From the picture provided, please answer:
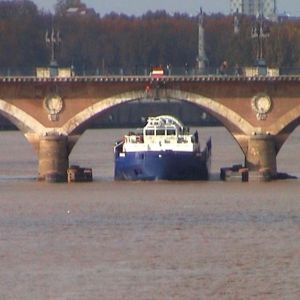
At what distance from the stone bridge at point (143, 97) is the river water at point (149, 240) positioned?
1970 mm

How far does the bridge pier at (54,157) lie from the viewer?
85688mm

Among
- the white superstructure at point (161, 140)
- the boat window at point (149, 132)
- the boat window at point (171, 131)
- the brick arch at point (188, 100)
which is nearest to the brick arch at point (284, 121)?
the brick arch at point (188, 100)

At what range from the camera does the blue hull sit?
85688 mm

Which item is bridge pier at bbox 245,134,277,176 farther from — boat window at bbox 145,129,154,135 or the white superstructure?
boat window at bbox 145,129,154,135

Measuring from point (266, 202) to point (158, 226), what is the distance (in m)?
9.91

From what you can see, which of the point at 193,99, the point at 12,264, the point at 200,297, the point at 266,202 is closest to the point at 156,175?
the point at 193,99

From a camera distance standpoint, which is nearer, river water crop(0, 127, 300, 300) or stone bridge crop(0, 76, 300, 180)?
river water crop(0, 127, 300, 300)

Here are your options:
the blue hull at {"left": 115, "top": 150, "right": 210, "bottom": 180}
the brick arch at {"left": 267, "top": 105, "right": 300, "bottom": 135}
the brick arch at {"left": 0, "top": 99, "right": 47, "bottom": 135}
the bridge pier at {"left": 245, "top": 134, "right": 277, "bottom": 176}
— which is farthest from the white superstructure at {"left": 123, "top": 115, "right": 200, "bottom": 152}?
the brick arch at {"left": 0, "top": 99, "right": 47, "bottom": 135}

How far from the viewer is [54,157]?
85.9 meters

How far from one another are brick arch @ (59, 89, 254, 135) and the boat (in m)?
1.66

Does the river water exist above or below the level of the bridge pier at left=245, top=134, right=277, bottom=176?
below

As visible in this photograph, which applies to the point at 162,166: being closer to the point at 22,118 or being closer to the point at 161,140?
the point at 161,140

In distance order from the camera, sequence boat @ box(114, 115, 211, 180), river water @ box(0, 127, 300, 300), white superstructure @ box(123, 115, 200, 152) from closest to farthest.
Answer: river water @ box(0, 127, 300, 300)
boat @ box(114, 115, 211, 180)
white superstructure @ box(123, 115, 200, 152)

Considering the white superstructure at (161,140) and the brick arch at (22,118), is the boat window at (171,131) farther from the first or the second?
the brick arch at (22,118)
